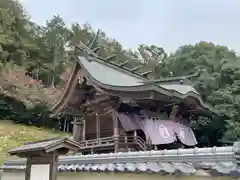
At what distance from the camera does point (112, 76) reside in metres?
11.5

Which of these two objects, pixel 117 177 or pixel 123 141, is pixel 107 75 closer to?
pixel 123 141

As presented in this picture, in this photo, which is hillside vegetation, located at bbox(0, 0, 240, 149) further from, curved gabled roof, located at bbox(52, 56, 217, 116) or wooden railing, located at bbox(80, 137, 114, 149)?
wooden railing, located at bbox(80, 137, 114, 149)

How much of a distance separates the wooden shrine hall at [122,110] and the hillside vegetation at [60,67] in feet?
12.9

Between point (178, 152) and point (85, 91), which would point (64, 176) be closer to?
point (178, 152)

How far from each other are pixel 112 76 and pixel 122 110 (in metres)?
2.20

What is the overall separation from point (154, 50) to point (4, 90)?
14803 millimetres

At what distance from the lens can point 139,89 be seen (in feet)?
29.0

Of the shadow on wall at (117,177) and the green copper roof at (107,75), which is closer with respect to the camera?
the shadow on wall at (117,177)

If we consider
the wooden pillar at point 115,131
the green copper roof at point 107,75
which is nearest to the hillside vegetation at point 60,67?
the green copper roof at point 107,75

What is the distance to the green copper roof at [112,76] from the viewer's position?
10.1 meters

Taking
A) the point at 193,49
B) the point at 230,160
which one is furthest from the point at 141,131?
the point at 193,49

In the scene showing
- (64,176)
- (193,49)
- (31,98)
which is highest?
(193,49)

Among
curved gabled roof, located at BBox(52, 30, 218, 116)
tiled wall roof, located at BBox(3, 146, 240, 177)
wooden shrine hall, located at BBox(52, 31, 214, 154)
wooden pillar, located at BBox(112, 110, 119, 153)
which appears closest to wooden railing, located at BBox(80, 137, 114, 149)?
wooden shrine hall, located at BBox(52, 31, 214, 154)

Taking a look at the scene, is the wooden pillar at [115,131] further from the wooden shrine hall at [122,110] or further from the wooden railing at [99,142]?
the wooden railing at [99,142]
